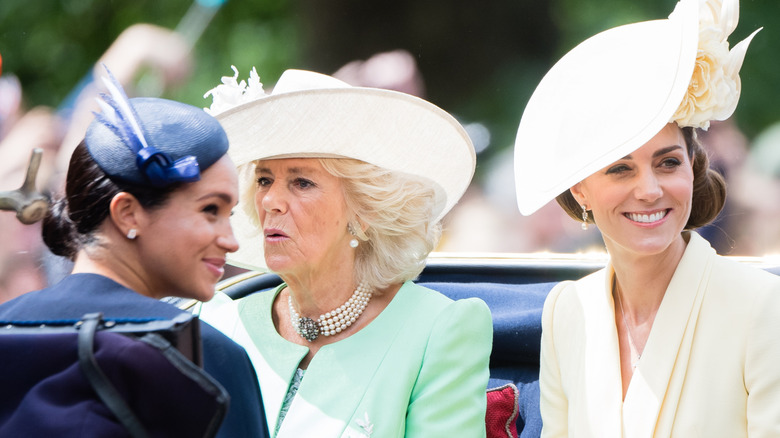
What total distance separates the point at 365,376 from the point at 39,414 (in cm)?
119

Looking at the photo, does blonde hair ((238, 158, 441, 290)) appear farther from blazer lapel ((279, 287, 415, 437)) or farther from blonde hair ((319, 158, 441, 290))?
blazer lapel ((279, 287, 415, 437))

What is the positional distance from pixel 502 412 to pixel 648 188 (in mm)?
888

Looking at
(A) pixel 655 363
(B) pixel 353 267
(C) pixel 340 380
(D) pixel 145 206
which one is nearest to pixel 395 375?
(C) pixel 340 380

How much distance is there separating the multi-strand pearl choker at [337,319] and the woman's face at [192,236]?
933 mm

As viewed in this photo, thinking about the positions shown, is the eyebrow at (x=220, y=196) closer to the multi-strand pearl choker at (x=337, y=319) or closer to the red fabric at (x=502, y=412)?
the multi-strand pearl choker at (x=337, y=319)

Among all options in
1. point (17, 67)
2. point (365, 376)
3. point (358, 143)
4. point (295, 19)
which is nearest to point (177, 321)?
point (365, 376)

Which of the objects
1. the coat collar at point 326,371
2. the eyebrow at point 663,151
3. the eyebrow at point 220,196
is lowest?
the coat collar at point 326,371

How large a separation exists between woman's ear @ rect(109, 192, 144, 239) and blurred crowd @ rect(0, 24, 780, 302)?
6.77 ft

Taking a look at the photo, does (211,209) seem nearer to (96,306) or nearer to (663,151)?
(96,306)

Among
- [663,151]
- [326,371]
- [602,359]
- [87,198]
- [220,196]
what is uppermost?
[663,151]

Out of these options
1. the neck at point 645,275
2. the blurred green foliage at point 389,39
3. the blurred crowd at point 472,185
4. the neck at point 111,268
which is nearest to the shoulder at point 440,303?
the neck at point 645,275

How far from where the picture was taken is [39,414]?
1.26 meters

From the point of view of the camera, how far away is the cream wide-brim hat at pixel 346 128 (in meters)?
2.41

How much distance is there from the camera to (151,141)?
1501 millimetres
